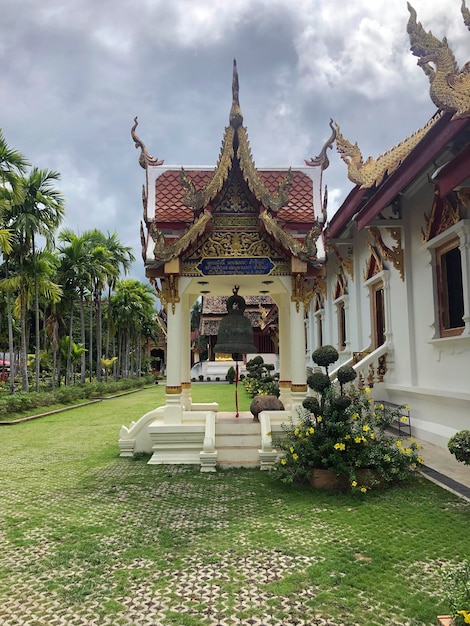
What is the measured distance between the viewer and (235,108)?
22.4 ft

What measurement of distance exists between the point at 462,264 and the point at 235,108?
4.03m

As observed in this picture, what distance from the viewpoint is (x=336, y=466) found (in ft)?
17.1

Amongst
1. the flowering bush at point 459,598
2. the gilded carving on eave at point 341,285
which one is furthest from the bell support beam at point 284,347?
the flowering bush at point 459,598

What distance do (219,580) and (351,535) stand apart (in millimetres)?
1336

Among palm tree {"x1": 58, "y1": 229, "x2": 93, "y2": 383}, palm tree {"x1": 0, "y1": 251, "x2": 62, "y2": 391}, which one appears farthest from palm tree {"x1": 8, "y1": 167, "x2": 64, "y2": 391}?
palm tree {"x1": 58, "y1": 229, "x2": 93, "y2": 383}

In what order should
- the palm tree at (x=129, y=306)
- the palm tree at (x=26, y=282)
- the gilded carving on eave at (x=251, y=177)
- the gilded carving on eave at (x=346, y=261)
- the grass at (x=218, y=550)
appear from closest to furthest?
the grass at (x=218, y=550) → the gilded carving on eave at (x=251, y=177) → the gilded carving on eave at (x=346, y=261) → the palm tree at (x=26, y=282) → the palm tree at (x=129, y=306)

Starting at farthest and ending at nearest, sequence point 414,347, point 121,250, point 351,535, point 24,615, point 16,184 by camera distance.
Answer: point 121,250, point 16,184, point 414,347, point 351,535, point 24,615

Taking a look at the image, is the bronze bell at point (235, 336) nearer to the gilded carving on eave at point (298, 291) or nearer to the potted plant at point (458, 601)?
the gilded carving on eave at point (298, 291)

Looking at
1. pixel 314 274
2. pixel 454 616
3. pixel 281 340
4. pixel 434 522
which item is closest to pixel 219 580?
pixel 454 616

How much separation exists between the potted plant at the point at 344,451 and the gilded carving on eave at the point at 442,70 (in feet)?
11.4

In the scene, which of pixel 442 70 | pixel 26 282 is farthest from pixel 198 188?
pixel 26 282

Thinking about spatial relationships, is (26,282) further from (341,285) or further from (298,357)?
(298,357)

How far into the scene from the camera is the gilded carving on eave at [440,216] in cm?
681

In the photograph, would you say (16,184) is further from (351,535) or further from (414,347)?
(351,535)
